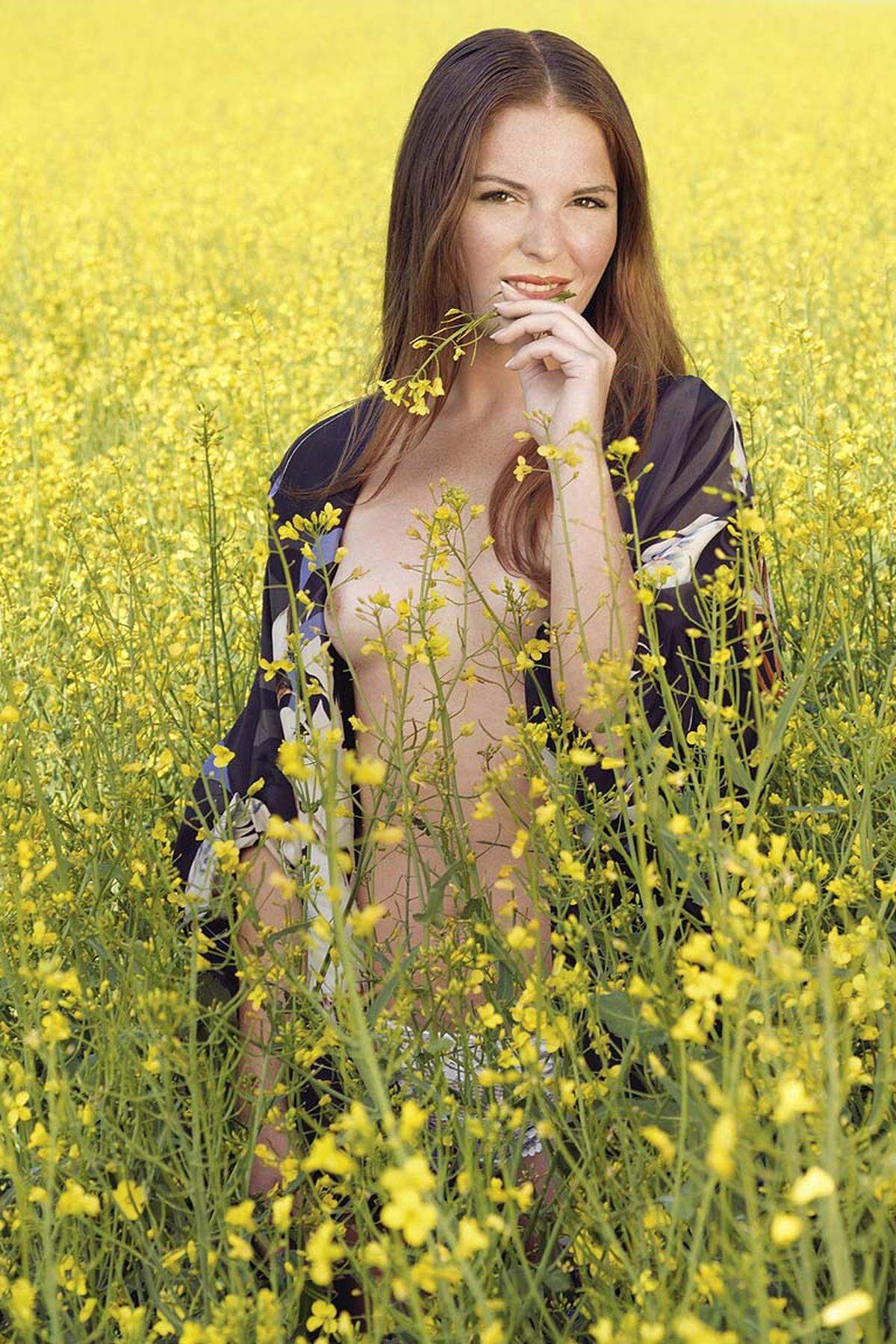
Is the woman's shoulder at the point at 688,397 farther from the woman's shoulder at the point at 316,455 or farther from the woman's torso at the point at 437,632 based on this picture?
the woman's shoulder at the point at 316,455

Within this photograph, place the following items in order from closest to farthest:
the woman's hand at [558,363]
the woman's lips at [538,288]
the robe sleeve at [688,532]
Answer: the woman's hand at [558,363]
the robe sleeve at [688,532]
the woman's lips at [538,288]

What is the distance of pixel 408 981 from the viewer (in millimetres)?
1521

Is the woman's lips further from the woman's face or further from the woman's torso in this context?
the woman's torso

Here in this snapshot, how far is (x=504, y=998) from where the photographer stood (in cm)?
157

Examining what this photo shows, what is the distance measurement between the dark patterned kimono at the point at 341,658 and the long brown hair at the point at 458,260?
0.07 meters

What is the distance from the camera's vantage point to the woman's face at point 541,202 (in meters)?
2.14

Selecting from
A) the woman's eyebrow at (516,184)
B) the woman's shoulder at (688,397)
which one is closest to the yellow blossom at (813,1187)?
the woman's shoulder at (688,397)

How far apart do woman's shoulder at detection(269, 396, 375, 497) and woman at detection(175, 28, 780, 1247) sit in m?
0.04

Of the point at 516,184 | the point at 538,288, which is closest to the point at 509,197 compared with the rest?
the point at 516,184

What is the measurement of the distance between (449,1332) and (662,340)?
4.94ft

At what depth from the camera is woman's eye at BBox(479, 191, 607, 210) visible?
2172 millimetres

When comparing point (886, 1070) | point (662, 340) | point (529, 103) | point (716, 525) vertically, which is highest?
point (529, 103)

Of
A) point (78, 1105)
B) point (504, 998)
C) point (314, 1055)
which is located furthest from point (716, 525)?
point (78, 1105)

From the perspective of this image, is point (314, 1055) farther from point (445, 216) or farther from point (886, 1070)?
point (445, 216)
